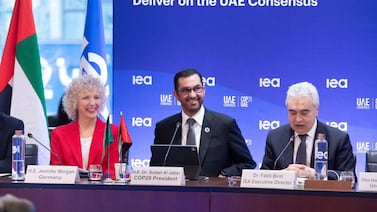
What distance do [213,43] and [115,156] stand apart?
1737mm

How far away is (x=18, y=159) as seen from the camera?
132 inches

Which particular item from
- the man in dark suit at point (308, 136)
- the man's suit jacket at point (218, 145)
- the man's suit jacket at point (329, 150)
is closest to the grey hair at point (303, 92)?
the man in dark suit at point (308, 136)

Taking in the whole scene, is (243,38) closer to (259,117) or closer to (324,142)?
(259,117)

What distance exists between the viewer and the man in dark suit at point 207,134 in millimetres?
4004

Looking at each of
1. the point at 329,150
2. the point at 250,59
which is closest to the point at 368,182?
the point at 329,150

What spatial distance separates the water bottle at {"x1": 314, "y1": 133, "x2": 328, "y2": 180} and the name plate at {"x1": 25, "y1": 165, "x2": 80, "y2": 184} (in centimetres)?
119

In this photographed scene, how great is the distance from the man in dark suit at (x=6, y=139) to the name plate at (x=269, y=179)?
1629 millimetres

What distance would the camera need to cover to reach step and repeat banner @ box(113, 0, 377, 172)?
16.4 feet

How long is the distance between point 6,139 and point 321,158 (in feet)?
6.49

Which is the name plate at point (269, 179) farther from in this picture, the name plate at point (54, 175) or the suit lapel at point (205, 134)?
the suit lapel at point (205, 134)

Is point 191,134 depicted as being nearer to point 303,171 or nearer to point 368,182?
point 303,171

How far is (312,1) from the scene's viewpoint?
502 centimetres

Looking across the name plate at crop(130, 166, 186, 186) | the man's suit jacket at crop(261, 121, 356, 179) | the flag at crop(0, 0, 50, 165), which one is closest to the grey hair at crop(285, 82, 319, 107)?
the man's suit jacket at crop(261, 121, 356, 179)

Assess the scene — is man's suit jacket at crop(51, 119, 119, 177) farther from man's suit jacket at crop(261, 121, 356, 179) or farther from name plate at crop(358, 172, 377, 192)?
name plate at crop(358, 172, 377, 192)
